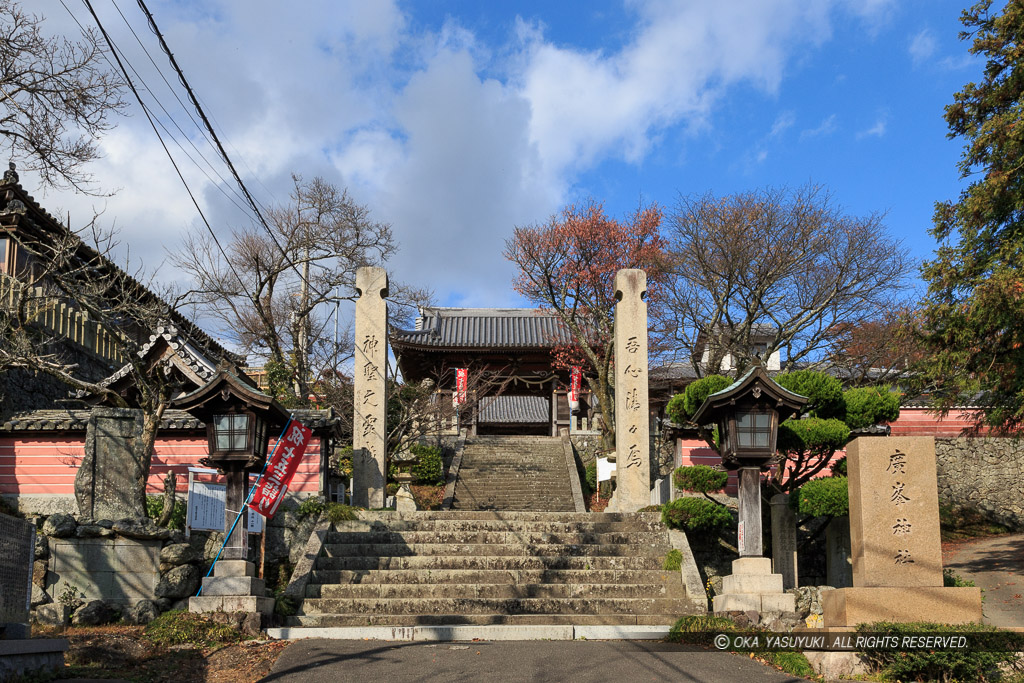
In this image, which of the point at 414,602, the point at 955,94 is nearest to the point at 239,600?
the point at 414,602

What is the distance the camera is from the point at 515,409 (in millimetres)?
36406

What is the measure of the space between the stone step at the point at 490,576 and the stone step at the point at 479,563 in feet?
0.52

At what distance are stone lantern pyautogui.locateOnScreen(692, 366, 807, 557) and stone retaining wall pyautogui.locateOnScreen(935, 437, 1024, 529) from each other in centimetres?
1206

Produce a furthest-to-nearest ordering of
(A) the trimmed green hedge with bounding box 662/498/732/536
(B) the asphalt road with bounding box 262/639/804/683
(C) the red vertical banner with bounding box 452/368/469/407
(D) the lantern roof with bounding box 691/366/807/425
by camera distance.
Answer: (C) the red vertical banner with bounding box 452/368/469/407 < (A) the trimmed green hedge with bounding box 662/498/732/536 < (D) the lantern roof with bounding box 691/366/807/425 < (B) the asphalt road with bounding box 262/639/804/683

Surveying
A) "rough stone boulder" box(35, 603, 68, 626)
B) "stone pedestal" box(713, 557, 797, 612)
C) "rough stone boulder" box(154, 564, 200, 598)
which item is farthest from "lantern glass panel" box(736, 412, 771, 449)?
"rough stone boulder" box(35, 603, 68, 626)

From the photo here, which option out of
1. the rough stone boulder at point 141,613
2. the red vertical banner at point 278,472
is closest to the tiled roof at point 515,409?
the red vertical banner at point 278,472

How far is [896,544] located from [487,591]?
5567mm

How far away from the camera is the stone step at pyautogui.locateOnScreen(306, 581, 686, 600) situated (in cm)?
1208

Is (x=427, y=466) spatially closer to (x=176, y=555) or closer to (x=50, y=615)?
(x=176, y=555)

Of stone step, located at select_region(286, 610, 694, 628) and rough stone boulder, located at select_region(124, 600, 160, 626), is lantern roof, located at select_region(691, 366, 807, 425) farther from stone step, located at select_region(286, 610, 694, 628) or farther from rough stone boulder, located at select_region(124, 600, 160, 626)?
rough stone boulder, located at select_region(124, 600, 160, 626)

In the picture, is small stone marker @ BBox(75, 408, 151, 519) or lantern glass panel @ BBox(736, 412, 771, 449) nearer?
lantern glass panel @ BBox(736, 412, 771, 449)

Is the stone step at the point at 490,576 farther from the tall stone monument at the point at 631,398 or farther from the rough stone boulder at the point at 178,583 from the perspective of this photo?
the tall stone monument at the point at 631,398

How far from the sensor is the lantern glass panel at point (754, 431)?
12.5 m

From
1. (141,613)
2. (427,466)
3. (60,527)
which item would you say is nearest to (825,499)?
(141,613)
